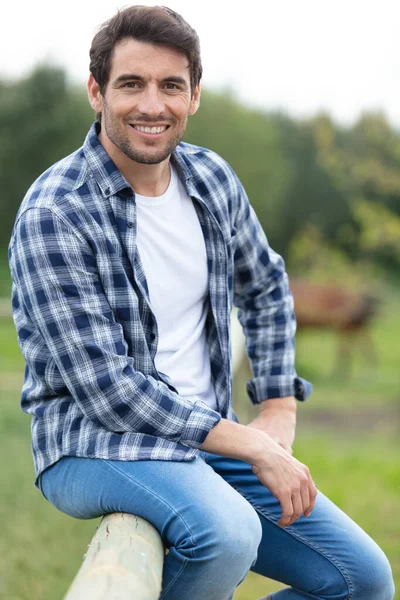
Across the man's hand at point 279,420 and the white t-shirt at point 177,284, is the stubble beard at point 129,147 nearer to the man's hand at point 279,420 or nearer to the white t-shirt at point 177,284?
the white t-shirt at point 177,284

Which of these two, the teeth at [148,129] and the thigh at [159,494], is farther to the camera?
the teeth at [148,129]

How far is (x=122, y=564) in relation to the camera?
1.45 metres

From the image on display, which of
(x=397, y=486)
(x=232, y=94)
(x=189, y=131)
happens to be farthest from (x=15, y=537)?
(x=232, y=94)

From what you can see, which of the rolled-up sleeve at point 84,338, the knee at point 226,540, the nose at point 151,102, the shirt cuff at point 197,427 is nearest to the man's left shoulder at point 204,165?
the nose at point 151,102

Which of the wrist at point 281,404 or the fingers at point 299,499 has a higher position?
the fingers at point 299,499

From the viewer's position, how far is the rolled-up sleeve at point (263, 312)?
2359 mm

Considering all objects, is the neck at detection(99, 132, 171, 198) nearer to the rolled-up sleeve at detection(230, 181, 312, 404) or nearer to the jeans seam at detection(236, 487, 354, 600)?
the rolled-up sleeve at detection(230, 181, 312, 404)

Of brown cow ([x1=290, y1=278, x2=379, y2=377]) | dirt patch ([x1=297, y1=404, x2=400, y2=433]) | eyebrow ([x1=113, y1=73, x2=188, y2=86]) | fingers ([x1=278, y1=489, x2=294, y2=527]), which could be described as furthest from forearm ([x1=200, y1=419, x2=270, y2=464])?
brown cow ([x1=290, y1=278, x2=379, y2=377])

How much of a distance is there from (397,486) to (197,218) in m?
4.67

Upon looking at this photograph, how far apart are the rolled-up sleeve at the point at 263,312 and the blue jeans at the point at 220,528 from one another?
1.08 feet

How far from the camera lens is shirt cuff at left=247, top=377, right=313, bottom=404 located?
2.36 meters

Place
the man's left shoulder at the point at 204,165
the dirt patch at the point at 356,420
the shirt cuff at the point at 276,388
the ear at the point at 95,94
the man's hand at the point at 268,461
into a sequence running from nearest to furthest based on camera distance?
the man's hand at the point at 268,461, the ear at the point at 95,94, the man's left shoulder at the point at 204,165, the shirt cuff at the point at 276,388, the dirt patch at the point at 356,420

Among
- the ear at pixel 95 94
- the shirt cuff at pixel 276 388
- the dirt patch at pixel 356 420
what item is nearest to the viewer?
the ear at pixel 95 94

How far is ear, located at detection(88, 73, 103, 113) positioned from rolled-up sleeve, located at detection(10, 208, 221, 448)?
1.35ft
